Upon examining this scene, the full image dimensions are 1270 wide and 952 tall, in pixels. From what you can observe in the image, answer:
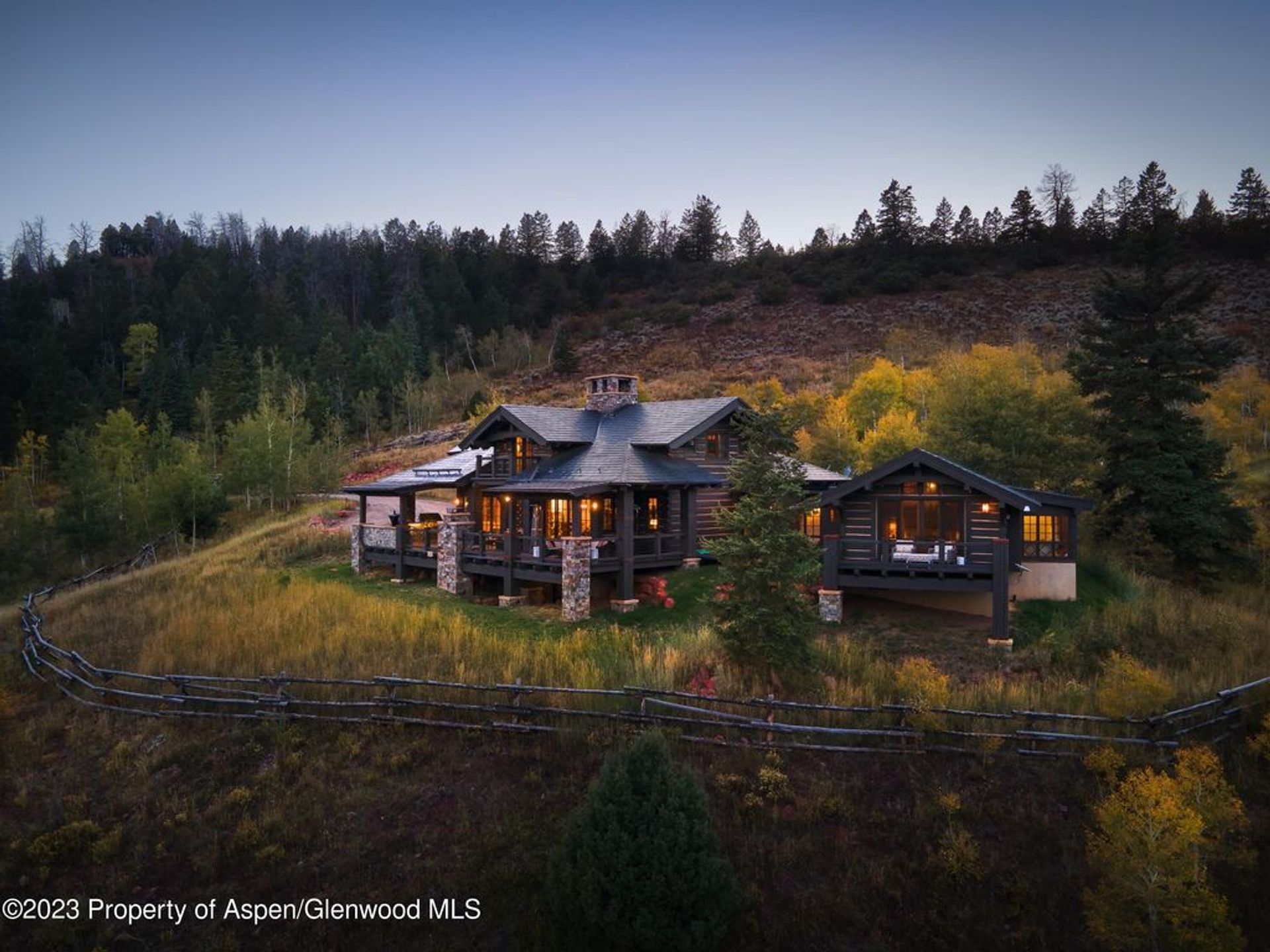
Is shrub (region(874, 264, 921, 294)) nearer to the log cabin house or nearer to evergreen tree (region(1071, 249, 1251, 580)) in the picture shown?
evergreen tree (region(1071, 249, 1251, 580))

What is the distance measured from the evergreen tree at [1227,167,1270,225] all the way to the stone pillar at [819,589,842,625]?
83.7 meters

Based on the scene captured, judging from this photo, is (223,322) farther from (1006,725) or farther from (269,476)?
(1006,725)

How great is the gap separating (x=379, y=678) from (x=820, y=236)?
9745 centimetres

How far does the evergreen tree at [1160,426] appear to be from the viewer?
72.5 ft

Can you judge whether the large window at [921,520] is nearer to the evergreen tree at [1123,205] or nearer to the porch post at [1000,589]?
the porch post at [1000,589]

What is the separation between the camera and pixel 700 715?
1187 centimetres

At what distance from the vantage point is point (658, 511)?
955 inches

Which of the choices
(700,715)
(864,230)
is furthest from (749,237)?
(700,715)

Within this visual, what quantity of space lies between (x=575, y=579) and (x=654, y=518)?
4.56 meters

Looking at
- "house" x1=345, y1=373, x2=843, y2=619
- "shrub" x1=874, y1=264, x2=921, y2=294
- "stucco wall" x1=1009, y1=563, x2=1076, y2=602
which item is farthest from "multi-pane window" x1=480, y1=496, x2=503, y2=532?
"shrub" x1=874, y1=264, x2=921, y2=294

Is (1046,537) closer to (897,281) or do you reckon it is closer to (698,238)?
(897,281)

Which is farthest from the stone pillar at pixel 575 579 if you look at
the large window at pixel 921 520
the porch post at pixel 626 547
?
the large window at pixel 921 520

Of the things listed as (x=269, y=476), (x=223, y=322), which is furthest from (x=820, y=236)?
(x=269, y=476)

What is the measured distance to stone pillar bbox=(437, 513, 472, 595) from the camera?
24297 mm
